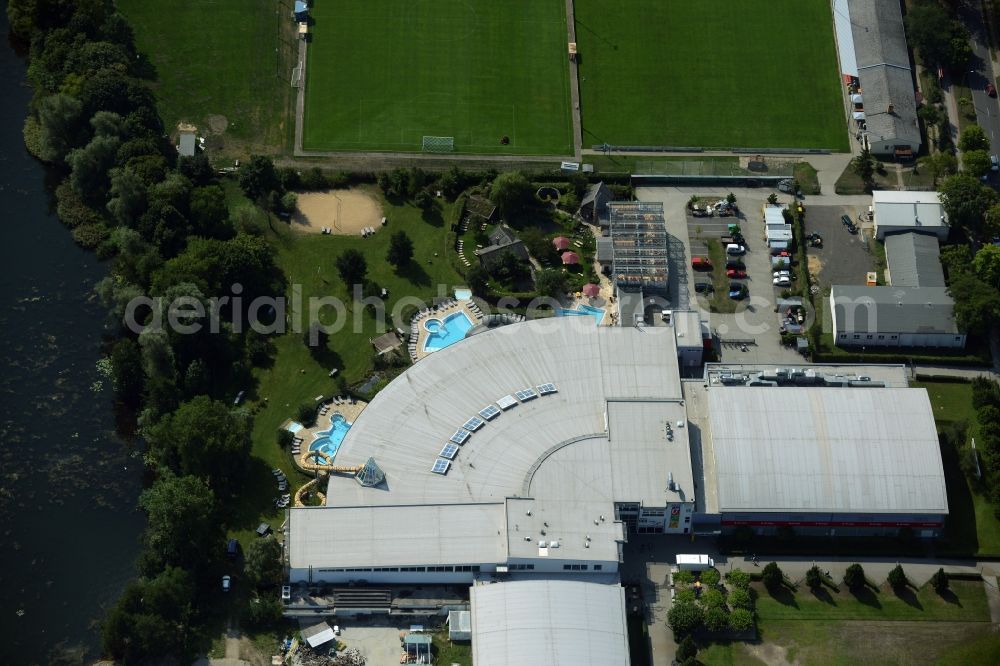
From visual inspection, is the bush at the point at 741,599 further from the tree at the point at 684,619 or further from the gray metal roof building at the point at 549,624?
the gray metal roof building at the point at 549,624

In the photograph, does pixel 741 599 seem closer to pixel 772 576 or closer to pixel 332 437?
pixel 772 576

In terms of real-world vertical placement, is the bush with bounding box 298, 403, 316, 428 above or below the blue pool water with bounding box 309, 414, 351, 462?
above

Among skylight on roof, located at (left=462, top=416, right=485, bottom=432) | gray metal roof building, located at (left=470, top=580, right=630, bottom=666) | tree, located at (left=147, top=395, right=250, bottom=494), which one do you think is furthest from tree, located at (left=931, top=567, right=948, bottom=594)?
tree, located at (left=147, top=395, right=250, bottom=494)

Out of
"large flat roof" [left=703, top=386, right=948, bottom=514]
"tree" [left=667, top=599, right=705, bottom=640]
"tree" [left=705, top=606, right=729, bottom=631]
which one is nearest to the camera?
"tree" [left=667, top=599, right=705, bottom=640]

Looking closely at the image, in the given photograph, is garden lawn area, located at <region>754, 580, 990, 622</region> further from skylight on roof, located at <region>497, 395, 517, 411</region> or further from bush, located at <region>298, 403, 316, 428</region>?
bush, located at <region>298, 403, 316, 428</region>

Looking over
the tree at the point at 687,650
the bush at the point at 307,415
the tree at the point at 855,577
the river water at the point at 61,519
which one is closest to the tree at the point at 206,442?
the bush at the point at 307,415
